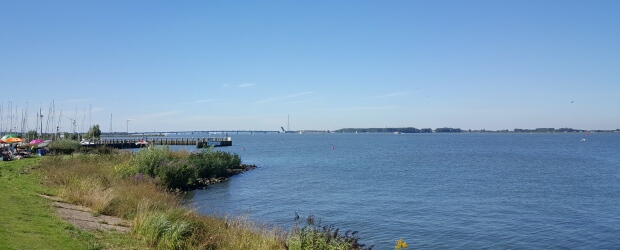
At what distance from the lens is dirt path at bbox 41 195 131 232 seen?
14973 millimetres

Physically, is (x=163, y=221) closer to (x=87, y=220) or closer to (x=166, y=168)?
Answer: (x=87, y=220)

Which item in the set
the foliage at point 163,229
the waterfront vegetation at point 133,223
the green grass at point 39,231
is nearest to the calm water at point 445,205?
the waterfront vegetation at point 133,223

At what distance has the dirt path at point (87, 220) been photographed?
15.0 metres

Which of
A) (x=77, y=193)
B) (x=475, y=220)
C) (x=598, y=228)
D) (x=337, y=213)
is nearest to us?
(x=77, y=193)

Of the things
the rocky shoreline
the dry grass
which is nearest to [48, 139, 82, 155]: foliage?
the rocky shoreline

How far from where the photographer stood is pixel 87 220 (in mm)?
16047

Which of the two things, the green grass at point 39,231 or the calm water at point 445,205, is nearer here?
the green grass at point 39,231

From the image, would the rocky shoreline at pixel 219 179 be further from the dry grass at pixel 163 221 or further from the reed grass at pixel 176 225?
the dry grass at pixel 163 221

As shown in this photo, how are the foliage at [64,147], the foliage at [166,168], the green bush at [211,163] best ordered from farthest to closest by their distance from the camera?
the foliage at [64,147] < the green bush at [211,163] < the foliage at [166,168]

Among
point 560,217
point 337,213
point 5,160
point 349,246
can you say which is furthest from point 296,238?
point 5,160

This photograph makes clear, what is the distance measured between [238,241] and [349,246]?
3136 mm

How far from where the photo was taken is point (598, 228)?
23.9 metres

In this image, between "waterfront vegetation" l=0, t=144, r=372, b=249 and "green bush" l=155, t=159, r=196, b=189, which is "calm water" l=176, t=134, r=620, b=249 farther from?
"waterfront vegetation" l=0, t=144, r=372, b=249

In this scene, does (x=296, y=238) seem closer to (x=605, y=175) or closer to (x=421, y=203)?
(x=421, y=203)
